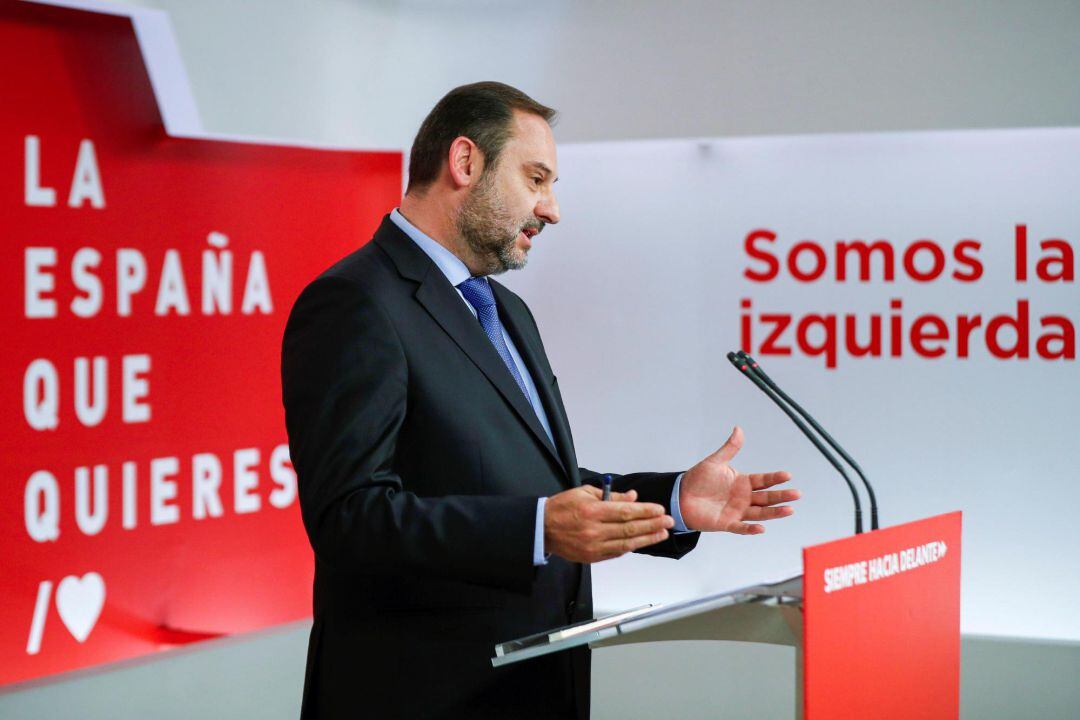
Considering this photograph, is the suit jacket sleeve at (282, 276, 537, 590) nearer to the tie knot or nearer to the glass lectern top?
the glass lectern top

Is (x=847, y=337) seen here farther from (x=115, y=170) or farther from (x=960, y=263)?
(x=115, y=170)

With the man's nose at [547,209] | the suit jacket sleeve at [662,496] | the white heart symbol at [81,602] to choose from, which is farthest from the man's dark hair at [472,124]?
the white heart symbol at [81,602]

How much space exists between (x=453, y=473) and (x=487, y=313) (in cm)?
34

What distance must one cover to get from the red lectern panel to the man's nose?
0.75m

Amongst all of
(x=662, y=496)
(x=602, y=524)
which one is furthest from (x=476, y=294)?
(x=602, y=524)

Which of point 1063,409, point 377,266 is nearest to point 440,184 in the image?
point 377,266

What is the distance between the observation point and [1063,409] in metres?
3.92

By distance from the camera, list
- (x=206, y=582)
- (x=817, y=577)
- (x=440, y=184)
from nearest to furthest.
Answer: (x=817, y=577)
(x=440, y=184)
(x=206, y=582)

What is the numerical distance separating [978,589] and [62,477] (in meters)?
2.88

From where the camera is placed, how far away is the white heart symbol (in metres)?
3.28

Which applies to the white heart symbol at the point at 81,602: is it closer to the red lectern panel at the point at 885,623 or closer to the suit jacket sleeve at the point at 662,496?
the suit jacket sleeve at the point at 662,496

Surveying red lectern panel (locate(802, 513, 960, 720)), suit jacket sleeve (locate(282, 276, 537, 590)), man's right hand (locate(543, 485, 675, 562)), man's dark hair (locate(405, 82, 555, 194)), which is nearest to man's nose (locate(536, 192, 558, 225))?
man's dark hair (locate(405, 82, 555, 194))

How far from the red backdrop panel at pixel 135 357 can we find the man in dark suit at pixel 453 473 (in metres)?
1.62

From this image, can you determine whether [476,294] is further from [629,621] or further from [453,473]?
[629,621]
